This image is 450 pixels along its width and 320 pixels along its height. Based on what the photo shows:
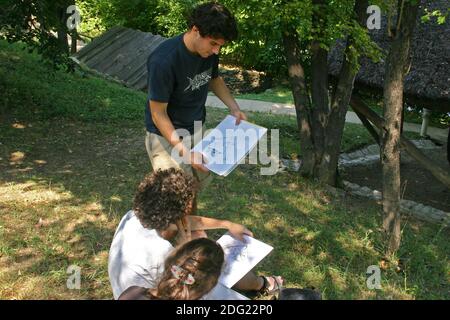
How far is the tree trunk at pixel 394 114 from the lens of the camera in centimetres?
407

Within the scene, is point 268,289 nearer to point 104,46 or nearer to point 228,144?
point 228,144

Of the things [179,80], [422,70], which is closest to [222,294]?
[179,80]

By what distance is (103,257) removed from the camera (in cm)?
404

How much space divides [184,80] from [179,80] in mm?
47

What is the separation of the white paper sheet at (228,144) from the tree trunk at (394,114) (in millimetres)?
1318

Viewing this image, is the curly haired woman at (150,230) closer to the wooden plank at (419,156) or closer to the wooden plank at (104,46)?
the wooden plank at (419,156)

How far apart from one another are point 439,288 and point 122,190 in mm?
3129

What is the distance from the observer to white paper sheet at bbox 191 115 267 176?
131 inches

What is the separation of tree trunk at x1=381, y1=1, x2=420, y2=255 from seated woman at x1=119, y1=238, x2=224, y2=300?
2.36 meters

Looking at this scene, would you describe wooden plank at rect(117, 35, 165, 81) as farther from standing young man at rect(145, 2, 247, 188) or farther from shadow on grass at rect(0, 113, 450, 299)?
standing young man at rect(145, 2, 247, 188)

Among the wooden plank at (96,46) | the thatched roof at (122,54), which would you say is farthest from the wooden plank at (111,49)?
the wooden plank at (96,46)

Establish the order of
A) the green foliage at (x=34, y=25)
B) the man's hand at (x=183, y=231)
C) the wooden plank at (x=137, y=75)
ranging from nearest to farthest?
the man's hand at (x=183, y=231) < the green foliage at (x=34, y=25) < the wooden plank at (x=137, y=75)

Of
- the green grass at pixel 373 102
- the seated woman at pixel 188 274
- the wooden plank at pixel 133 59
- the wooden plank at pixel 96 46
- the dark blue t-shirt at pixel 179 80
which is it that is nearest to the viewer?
the seated woman at pixel 188 274
